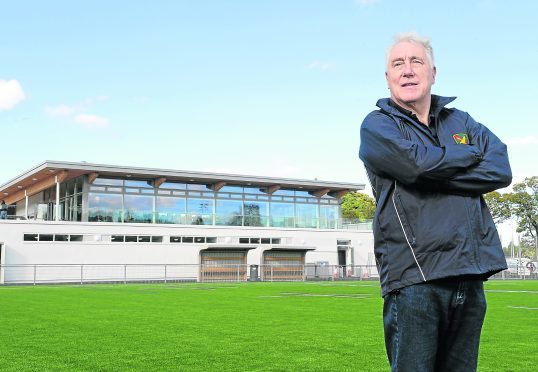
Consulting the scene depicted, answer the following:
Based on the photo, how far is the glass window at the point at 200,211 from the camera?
1649 inches

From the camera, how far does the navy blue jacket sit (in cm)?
214

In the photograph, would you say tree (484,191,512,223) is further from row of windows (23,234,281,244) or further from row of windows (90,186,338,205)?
row of windows (23,234,281,244)

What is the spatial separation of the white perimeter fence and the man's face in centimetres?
3271

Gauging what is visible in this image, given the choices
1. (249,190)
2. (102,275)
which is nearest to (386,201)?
(102,275)

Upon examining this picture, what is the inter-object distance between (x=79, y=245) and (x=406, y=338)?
36.4m

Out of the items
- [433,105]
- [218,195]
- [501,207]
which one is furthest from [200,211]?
[433,105]

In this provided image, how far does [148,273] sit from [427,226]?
3673 cm

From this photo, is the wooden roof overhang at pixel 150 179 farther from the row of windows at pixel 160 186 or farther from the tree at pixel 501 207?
the tree at pixel 501 207

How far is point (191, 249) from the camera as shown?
40.3m

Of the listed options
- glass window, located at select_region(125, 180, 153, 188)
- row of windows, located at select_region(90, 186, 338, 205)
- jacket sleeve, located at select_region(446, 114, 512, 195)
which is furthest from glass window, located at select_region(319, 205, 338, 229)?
jacket sleeve, located at select_region(446, 114, 512, 195)

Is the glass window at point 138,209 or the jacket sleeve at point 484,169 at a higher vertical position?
the glass window at point 138,209

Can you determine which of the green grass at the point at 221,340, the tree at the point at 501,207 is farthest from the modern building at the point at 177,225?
the green grass at the point at 221,340

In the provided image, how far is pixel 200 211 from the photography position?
140ft

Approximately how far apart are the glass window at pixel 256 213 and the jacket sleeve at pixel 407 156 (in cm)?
4159
